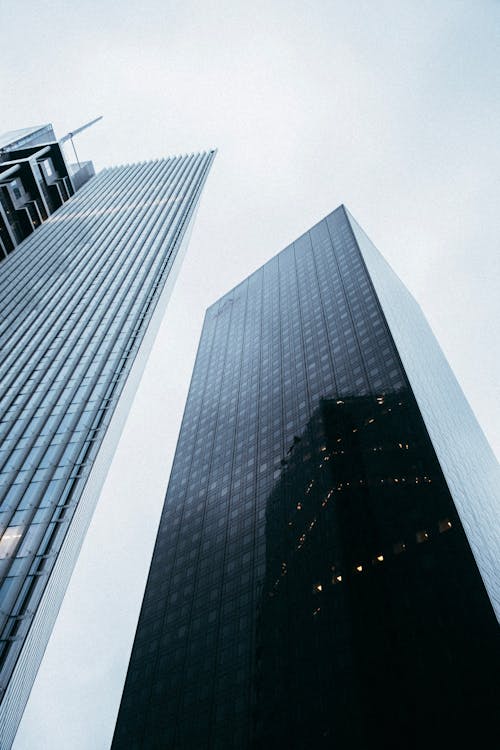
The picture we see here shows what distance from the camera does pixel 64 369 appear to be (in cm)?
6378

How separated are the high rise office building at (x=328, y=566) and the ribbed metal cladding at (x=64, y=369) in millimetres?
28318

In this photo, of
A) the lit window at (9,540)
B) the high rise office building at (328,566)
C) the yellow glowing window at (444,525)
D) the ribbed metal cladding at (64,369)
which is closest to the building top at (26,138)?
the ribbed metal cladding at (64,369)

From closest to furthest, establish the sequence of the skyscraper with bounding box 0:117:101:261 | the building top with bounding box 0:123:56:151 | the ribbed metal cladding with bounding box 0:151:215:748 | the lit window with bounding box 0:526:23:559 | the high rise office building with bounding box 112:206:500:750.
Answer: the ribbed metal cladding with bounding box 0:151:215:748
the lit window with bounding box 0:526:23:559
the high rise office building with bounding box 112:206:500:750
the skyscraper with bounding box 0:117:101:261
the building top with bounding box 0:123:56:151

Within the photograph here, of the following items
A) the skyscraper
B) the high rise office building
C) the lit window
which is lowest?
the high rise office building

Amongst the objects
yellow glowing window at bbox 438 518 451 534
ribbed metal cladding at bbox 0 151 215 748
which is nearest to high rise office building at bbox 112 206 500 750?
yellow glowing window at bbox 438 518 451 534

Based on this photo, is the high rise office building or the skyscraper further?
the skyscraper

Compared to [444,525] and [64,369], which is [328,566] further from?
[64,369]

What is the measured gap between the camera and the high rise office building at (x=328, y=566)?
155 ft

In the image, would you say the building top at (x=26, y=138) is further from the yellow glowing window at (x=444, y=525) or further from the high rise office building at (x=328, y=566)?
the yellow glowing window at (x=444, y=525)

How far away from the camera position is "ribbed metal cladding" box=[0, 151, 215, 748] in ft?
119

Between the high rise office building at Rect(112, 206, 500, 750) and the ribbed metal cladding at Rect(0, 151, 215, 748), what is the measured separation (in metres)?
28.3

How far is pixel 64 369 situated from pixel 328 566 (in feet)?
141

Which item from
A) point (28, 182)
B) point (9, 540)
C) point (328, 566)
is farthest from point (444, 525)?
point (28, 182)

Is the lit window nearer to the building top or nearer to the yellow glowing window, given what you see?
the yellow glowing window
